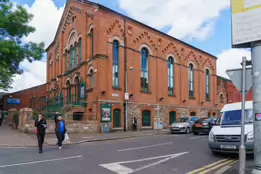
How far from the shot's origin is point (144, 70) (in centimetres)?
2697

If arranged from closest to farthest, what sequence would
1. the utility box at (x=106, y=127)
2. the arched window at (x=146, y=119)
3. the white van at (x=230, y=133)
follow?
the white van at (x=230, y=133) → the utility box at (x=106, y=127) → the arched window at (x=146, y=119)

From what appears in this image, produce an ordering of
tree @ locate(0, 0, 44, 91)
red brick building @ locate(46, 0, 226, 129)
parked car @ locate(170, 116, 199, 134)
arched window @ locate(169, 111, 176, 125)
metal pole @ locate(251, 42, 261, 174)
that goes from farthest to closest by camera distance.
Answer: arched window @ locate(169, 111, 176, 125) → red brick building @ locate(46, 0, 226, 129) → parked car @ locate(170, 116, 199, 134) → tree @ locate(0, 0, 44, 91) → metal pole @ locate(251, 42, 261, 174)

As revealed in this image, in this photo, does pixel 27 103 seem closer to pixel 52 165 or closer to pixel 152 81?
pixel 152 81

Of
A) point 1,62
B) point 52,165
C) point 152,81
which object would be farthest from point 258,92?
point 152,81

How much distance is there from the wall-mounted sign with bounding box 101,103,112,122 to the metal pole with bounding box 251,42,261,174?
668 inches

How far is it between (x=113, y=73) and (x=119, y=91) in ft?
5.90

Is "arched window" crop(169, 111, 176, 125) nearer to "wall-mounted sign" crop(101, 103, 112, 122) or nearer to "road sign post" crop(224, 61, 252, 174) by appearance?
"wall-mounted sign" crop(101, 103, 112, 122)

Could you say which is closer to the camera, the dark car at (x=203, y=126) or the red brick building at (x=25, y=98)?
the dark car at (x=203, y=126)

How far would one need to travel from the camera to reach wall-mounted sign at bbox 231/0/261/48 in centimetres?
629

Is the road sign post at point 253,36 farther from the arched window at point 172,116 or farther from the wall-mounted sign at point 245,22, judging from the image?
the arched window at point 172,116

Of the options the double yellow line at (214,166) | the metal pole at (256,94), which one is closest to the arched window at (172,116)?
the double yellow line at (214,166)

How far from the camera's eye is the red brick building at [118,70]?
2323 centimetres

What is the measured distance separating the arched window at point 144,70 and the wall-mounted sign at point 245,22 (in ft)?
65.5

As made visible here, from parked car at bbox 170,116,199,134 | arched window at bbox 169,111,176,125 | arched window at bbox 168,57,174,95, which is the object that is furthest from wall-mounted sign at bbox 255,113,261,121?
arched window at bbox 168,57,174,95
